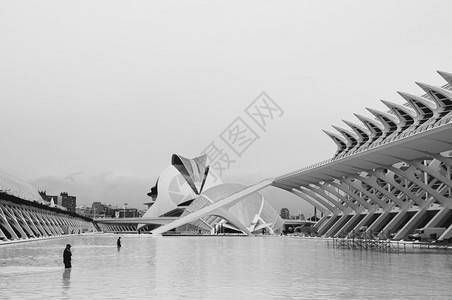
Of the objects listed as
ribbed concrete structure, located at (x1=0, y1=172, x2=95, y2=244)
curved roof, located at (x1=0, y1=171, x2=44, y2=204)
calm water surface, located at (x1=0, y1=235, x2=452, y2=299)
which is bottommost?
calm water surface, located at (x1=0, y1=235, x2=452, y2=299)

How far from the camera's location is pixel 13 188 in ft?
188

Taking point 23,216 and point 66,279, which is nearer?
point 66,279

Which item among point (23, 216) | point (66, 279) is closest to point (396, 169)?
point (23, 216)

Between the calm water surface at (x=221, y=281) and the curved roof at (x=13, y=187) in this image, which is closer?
the calm water surface at (x=221, y=281)

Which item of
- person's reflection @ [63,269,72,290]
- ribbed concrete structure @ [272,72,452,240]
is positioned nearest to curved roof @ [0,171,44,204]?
ribbed concrete structure @ [272,72,452,240]

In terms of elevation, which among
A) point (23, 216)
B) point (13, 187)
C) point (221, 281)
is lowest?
point (221, 281)

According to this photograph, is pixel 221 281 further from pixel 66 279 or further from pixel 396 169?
pixel 396 169

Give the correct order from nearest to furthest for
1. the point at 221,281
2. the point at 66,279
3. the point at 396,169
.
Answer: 1. the point at 221,281
2. the point at 66,279
3. the point at 396,169

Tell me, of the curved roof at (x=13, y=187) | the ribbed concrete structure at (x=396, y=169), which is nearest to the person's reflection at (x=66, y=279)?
the ribbed concrete structure at (x=396, y=169)

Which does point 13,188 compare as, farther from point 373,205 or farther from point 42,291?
point 42,291

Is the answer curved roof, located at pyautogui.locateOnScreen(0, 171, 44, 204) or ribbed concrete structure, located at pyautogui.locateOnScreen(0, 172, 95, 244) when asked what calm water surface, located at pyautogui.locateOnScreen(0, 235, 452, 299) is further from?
curved roof, located at pyautogui.locateOnScreen(0, 171, 44, 204)

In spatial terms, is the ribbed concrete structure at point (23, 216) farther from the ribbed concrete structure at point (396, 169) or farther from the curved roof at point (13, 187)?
the ribbed concrete structure at point (396, 169)

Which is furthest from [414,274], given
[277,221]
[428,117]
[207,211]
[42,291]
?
[277,221]

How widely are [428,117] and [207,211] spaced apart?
30.9 m
